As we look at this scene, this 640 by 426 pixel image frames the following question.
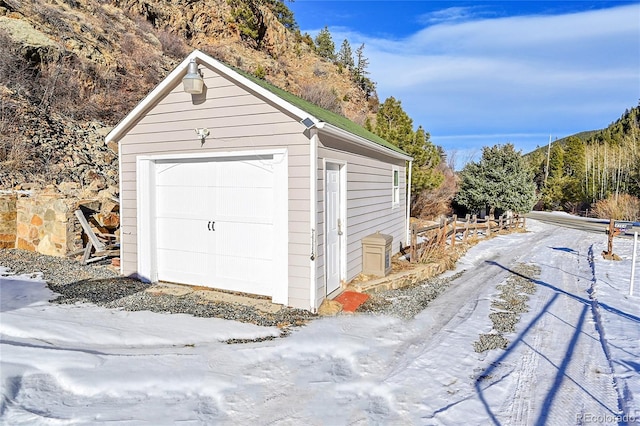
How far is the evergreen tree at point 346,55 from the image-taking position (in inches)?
1490

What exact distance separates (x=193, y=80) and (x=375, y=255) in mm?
4324

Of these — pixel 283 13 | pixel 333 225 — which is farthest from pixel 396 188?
pixel 283 13

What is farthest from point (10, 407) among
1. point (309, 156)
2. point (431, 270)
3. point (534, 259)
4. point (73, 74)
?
point (73, 74)

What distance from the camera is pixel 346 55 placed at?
3825 centimetres

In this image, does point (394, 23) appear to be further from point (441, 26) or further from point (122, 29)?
point (122, 29)

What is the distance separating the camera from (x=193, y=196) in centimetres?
636

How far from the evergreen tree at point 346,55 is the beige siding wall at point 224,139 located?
3414cm

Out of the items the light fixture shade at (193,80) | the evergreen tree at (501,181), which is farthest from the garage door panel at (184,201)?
the evergreen tree at (501,181)

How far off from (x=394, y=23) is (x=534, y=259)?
12.2 metres

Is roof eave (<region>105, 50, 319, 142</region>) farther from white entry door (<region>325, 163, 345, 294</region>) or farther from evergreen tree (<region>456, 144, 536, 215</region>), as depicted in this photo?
evergreen tree (<region>456, 144, 536, 215</region>)

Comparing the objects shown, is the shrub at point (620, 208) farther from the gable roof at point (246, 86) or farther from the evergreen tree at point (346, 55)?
the gable roof at point (246, 86)

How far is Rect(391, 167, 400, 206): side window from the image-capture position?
32.0 ft

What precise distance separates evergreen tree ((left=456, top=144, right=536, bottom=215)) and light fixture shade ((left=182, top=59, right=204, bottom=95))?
16738 millimetres

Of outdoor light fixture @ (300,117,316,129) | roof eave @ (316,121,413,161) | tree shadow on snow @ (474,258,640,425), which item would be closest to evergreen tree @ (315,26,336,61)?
roof eave @ (316,121,413,161)
